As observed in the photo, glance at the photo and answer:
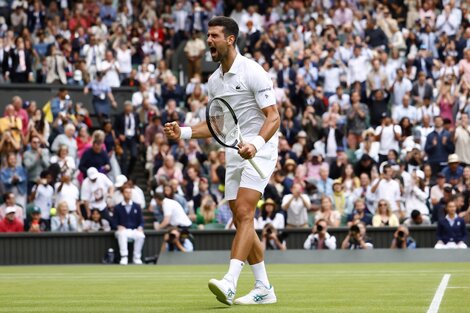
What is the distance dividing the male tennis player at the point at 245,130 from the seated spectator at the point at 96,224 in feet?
43.8

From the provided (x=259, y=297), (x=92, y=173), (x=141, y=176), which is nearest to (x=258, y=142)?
(x=259, y=297)

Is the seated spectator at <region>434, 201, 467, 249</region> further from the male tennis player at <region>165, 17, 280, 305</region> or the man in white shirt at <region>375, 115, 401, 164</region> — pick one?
the male tennis player at <region>165, 17, 280, 305</region>

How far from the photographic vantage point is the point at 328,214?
22953 mm

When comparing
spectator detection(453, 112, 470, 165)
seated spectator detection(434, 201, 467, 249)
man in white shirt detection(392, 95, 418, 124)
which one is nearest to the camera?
seated spectator detection(434, 201, 467, 249)

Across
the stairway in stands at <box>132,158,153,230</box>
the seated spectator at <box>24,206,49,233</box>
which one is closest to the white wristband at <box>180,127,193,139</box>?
the seated spectator at <box>24,206,49,233</box>

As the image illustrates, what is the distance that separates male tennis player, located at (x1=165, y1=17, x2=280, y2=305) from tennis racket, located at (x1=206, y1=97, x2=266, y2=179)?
0.37 ft

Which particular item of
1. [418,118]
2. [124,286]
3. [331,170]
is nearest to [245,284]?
[124,286]

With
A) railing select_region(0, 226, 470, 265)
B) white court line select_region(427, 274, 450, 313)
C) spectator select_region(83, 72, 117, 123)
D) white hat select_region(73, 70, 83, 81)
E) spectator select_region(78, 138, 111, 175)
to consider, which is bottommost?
railing select_region(0, 226, 470, 265)

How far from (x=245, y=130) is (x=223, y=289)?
5.02 feet

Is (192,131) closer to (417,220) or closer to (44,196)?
(417,220)

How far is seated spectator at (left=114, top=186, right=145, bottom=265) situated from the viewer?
891 inches

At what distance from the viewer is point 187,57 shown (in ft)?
101

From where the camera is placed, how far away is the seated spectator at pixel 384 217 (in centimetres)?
2281

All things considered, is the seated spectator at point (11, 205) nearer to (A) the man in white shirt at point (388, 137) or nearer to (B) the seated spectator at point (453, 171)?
(A) the man in white shirt at point (388, 137)
